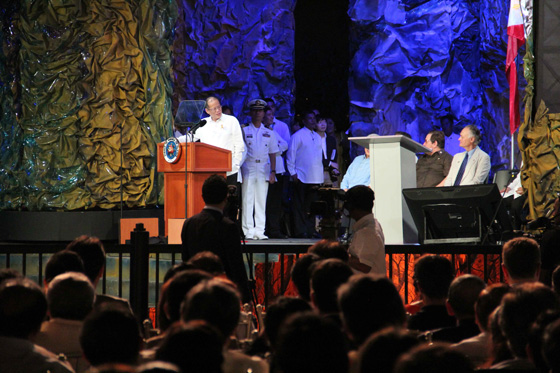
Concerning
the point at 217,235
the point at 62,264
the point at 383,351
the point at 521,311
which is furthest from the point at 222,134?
the point at 383,351

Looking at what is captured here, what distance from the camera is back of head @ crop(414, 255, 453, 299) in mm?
3928

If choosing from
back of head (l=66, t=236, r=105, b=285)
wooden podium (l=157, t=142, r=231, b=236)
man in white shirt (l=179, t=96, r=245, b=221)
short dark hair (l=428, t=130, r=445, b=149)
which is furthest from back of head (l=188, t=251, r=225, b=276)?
man in white shirt (l=179, t=96, r=245, b=221)

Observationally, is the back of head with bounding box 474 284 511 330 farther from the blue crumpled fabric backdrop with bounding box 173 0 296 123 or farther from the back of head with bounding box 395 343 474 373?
the blue crumpled fabric backdrop with bounding box 173 0 296 123

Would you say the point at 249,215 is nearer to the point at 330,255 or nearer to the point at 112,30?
the point at 112,30

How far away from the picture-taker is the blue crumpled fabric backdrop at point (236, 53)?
1579 centimetres

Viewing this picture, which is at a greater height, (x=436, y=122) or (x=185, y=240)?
(x=436, y=122)

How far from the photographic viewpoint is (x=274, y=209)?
12.9 metres

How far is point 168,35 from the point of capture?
10.6 m

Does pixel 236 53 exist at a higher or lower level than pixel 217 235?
higher

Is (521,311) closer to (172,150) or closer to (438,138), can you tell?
(172,150)

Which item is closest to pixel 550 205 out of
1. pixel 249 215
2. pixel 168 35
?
pixel 249 215

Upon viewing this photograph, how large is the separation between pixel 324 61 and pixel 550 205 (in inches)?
434

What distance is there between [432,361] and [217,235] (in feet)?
11.6

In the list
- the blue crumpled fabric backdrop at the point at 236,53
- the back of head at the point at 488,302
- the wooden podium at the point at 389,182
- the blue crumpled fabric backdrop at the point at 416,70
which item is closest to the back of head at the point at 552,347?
the back of head at the point at 488,302
